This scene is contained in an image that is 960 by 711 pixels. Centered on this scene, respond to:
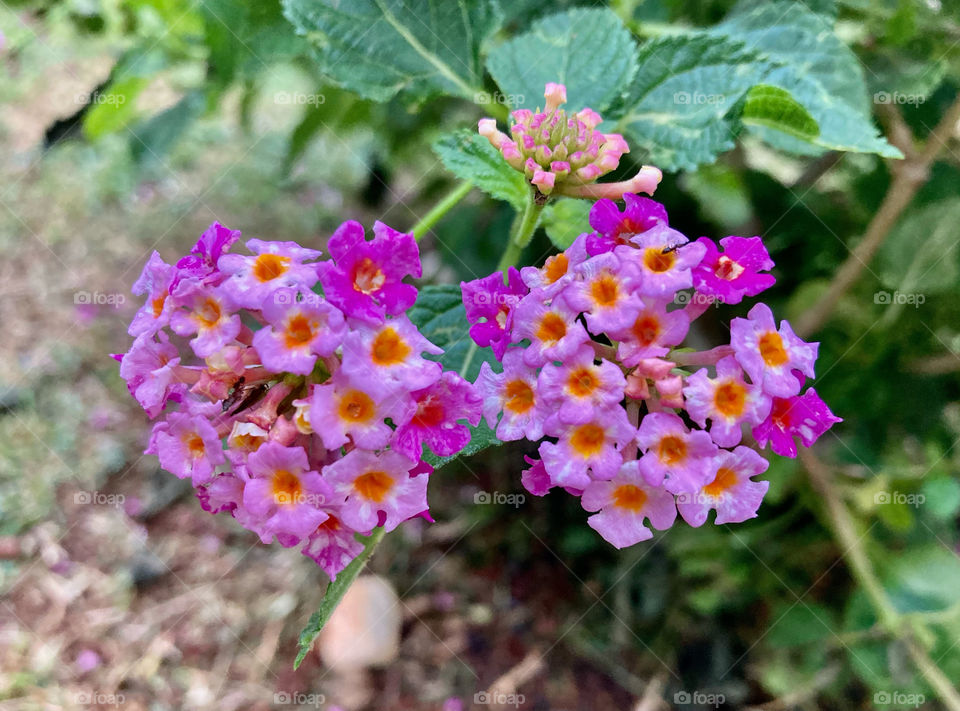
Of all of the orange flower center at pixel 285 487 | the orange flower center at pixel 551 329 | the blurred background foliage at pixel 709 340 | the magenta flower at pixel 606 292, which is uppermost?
the magenta flower at pixel 606 292

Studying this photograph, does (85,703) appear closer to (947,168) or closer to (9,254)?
(9,254)

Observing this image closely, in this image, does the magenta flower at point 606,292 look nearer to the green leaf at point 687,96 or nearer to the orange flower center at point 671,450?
the orange flower center at point 671,450

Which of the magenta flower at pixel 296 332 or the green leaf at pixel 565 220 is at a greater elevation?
the magenta flower at pixel 296 332

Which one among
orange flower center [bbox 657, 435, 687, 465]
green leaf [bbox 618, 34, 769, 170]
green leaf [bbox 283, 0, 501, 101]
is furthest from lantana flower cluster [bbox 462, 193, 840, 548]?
green leaf [bbox 283, 0, 501, 101]

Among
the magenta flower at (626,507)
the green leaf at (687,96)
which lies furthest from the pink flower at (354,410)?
the green leaf at (687,96)

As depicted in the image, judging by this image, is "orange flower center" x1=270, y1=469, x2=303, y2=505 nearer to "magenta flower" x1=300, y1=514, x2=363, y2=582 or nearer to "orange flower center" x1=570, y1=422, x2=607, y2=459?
"magenta flower" x1=300, y1=514, x2=363, y2=582

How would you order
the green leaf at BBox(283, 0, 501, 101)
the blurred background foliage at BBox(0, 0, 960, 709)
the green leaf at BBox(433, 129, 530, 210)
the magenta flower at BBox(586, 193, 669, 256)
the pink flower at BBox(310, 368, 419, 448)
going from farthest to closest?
1. the blurred background foliage at BBox(0, 0, 960, 709)
2. the green leaf at BBox(283, 0, 501, 101)
3. the green leaf at BBox(433, 129, 530, 210)
4. the magenta flower at BBox(586, 193, 669, 256)
5. the pink flower at BBox(310, 368, 419, 448)

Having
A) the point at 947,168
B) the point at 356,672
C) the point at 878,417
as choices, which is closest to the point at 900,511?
the point at 878,417
